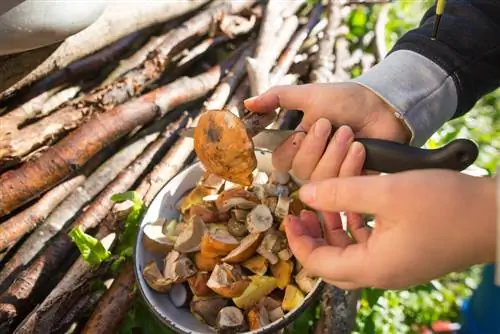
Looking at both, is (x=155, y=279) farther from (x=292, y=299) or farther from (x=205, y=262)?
(x=292, y=299)

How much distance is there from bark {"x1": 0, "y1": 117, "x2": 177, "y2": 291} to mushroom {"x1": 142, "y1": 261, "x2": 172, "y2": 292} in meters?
0.37

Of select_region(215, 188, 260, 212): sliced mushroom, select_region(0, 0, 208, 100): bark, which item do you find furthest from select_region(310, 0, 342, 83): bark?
select_region(215, 188, 260, 212): sliced mushroom

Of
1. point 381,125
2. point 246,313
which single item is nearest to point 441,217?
point 381,125

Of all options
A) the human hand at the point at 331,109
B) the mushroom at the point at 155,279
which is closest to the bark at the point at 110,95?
the mushroom at the point at 155,279

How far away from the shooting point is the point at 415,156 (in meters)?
1.04

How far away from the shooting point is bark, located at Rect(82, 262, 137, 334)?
1367mm

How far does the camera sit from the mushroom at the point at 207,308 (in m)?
1.27

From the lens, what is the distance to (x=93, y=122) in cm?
Answer: 162

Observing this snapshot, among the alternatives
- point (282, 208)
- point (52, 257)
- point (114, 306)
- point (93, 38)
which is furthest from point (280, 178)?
point (93, 38)

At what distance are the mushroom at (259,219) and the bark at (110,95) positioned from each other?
0.64 metres

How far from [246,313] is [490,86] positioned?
843 millimetres

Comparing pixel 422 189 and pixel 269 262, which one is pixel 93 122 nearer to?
pixel 269 262

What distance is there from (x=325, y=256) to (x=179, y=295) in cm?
44

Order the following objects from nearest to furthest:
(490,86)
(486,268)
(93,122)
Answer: (486,268) → (490,86) → (93,122)
